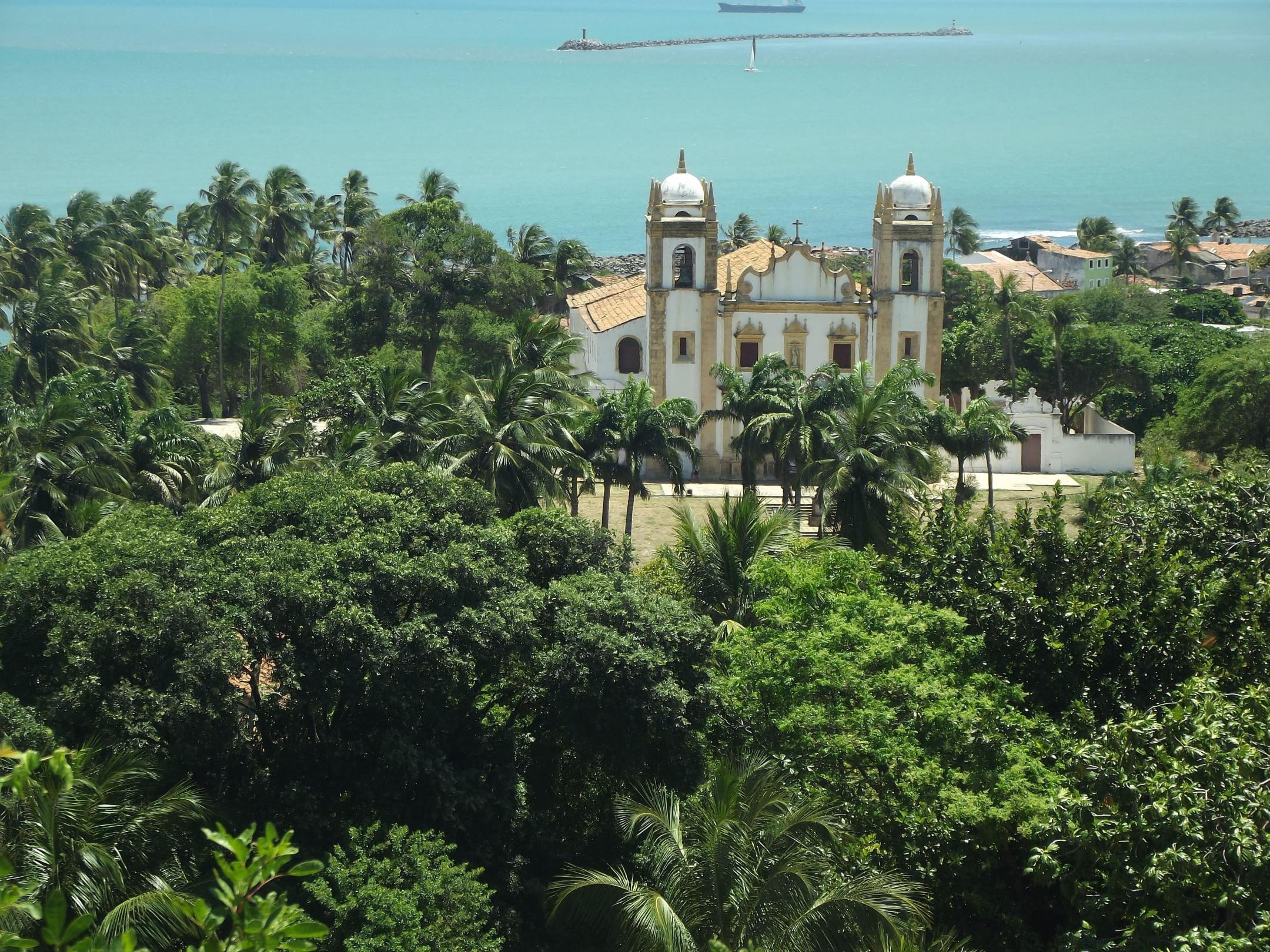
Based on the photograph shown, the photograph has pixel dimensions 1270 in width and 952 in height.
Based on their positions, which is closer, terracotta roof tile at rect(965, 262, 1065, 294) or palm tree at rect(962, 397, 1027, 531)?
palm tree at rect(962, 397, 1027, 531)

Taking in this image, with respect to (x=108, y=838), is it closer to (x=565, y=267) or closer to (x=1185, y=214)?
(x=565, y=267)

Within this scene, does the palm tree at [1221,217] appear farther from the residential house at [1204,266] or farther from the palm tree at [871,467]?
the palm tree at [871,467]

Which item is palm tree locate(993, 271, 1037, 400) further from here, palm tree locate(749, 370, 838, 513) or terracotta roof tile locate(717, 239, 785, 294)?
palm tree locate(749, 370, 838, 513)

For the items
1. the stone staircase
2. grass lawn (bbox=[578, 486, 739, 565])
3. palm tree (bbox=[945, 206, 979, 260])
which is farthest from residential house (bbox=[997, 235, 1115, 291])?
grass lawn (bbox=[578, 486, 739, 565])

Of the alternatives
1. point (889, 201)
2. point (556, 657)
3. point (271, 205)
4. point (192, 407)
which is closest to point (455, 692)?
point (556, 657)

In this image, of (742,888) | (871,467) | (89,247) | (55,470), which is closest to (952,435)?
(871,467)

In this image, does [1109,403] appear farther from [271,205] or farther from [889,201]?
[271,205]
